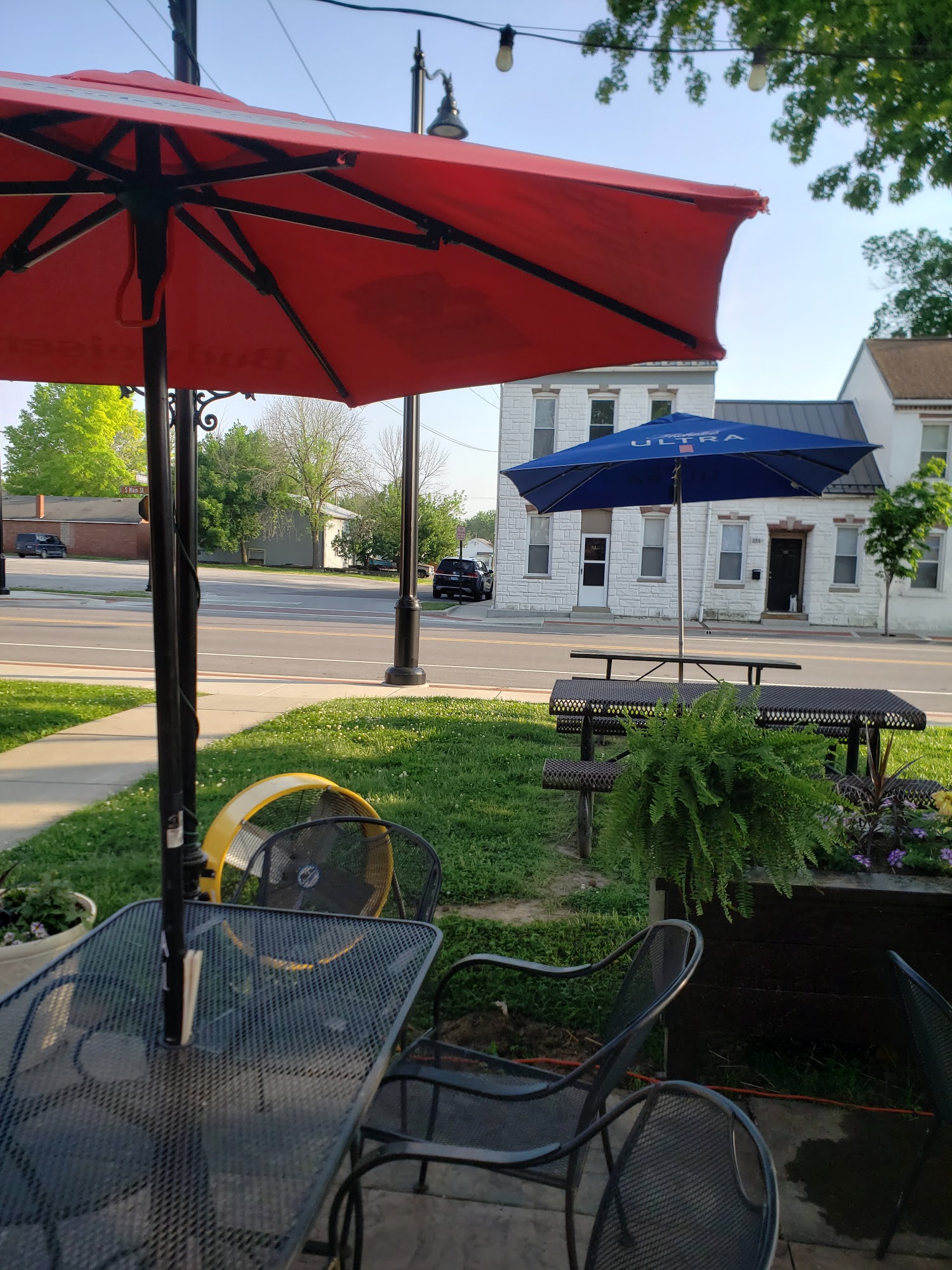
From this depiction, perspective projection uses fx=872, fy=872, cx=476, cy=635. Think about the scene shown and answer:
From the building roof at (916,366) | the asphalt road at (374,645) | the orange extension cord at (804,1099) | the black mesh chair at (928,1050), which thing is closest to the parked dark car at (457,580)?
the asphalt road at (374,645)

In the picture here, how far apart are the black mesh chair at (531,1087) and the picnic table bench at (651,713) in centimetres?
289

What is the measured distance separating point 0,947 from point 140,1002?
95 centimetres

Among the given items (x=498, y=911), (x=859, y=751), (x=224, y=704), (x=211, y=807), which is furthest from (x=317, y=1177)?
(x=224, y=704)

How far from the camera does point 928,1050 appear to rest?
2.19m

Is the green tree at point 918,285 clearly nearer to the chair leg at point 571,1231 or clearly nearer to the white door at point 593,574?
the white door at point 593,574

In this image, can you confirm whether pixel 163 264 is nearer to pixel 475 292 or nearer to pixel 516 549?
pixel 475 292

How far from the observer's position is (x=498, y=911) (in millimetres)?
4520

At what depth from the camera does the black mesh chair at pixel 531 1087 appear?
1907mm

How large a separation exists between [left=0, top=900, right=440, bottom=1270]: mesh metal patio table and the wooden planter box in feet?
3.74

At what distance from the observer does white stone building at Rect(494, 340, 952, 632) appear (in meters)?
26.3

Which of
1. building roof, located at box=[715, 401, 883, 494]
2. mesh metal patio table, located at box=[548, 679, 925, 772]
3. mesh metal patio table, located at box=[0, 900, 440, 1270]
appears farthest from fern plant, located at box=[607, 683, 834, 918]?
building roof, located at box=[715, 401, 883, 494]

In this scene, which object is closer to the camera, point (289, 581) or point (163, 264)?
point (163, 264)

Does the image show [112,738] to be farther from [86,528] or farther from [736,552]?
[86,528]

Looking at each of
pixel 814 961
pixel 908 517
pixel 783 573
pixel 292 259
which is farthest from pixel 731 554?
pixel 292 259
